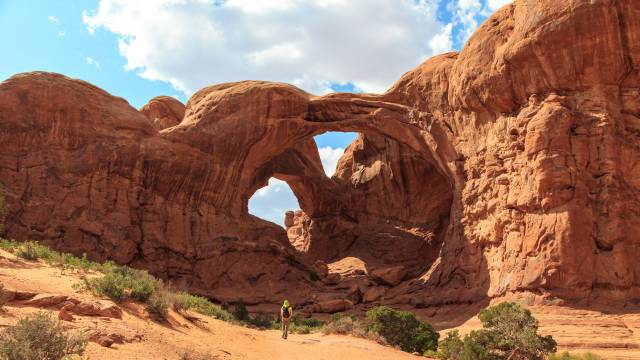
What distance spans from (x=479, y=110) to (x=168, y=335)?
16.6 meters

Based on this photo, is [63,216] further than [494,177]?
Yes

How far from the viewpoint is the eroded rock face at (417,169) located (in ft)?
66.3

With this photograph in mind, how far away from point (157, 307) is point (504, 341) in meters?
8.39

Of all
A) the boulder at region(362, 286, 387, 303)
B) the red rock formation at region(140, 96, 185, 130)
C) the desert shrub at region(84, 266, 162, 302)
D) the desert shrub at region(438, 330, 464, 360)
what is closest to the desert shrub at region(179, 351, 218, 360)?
the desert shrub at region(84, 266, 162, 302)

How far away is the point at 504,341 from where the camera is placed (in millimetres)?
14812

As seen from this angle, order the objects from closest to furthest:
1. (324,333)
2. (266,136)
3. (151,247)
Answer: (324,333), (151,247), (266,136)

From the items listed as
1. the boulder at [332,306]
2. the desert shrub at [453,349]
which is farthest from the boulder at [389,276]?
the desert shrub at [453,349]

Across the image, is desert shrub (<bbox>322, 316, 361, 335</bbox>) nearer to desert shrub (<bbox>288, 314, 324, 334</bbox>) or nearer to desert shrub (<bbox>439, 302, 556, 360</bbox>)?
desert shrub (<bbox>288, 314, 324, 334</bbox>)

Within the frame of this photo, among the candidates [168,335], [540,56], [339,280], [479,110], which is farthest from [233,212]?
[168,335]

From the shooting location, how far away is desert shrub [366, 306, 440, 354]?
1742 centimetres

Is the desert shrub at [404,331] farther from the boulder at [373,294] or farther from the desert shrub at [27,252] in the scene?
the desert shrub at [27,252]

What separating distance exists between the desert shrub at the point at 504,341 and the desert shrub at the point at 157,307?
7.22m

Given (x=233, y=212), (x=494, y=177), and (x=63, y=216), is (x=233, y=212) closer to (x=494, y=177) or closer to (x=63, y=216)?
(x=63, y=216)

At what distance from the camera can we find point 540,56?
69.8 feet
